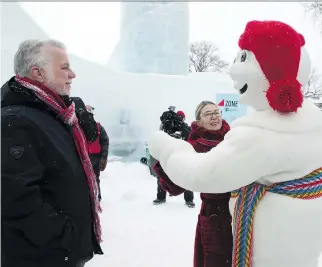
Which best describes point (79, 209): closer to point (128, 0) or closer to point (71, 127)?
point (71, 127)

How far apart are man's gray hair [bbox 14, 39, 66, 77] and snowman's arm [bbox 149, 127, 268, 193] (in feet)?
2.42

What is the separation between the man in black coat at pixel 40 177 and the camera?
1350 millimetres

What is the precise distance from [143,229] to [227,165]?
9.90 feet

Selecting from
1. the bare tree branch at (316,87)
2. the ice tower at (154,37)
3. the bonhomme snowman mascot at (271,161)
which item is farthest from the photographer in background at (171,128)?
Answer: the bare tree branch at (316,87)

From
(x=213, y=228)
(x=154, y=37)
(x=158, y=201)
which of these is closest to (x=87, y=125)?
(x=213, y=228)

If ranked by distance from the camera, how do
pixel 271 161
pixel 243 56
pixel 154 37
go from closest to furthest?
pixel 271 161
pixel 243 56
pixel 154 37

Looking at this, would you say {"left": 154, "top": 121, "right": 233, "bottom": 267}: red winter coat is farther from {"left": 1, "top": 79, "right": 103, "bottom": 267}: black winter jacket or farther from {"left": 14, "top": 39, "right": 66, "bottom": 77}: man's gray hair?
{"left": 14, "top": 39, "right": 66, "bottom": 77}: man's gray hair

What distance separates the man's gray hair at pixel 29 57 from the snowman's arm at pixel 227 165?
2.42ft

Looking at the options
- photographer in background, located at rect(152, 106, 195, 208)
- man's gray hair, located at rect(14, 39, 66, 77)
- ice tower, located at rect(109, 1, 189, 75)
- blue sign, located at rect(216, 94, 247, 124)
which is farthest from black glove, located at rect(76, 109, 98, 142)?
ice tower, located at rect(109, 1, 189, 75)

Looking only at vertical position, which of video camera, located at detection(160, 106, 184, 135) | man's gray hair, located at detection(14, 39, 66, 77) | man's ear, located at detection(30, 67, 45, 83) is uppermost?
man's gray hair, located at detection(14, 39, 66, 77)

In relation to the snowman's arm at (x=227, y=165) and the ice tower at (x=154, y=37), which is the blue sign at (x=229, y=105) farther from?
the snowman's arm at (x=227, y=165)

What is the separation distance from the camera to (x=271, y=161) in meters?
1.32

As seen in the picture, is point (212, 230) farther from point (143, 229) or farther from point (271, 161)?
point (143, 229)

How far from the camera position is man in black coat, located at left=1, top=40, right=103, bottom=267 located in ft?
4.43
